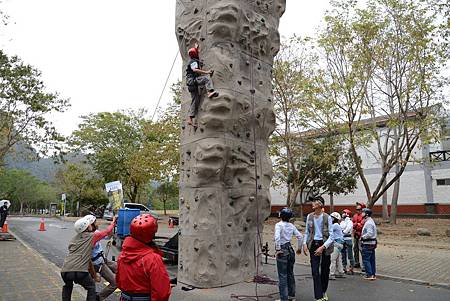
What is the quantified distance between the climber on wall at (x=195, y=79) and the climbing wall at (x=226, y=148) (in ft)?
0.61

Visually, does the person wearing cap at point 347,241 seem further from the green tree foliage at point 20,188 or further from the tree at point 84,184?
the green tree foliage at point 20,188

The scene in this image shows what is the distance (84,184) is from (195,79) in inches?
1427

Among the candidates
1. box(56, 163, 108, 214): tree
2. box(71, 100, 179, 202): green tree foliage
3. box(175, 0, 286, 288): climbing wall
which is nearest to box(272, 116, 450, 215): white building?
box(71, 100, 179, 202): green tree foliage

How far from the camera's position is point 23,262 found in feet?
37.1

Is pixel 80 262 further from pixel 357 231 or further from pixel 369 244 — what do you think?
pixel 357 231

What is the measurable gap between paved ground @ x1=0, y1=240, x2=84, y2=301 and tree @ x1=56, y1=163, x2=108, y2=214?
27.0m

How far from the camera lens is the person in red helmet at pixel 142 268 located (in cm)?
321

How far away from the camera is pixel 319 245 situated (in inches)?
274

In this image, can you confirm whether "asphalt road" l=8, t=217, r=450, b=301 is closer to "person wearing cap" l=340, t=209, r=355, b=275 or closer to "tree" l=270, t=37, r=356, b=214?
"person wearing cap" l=340, t=209, r=355, b=275

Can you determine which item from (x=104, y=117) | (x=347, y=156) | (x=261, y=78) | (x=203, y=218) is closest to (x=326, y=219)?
(x=203, y=218)

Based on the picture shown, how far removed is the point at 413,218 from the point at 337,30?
2140cm

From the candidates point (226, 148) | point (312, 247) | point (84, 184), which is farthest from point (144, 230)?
point (84, 184)

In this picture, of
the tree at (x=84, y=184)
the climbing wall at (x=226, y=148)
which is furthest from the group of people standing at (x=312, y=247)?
the tree at (x=84, y=184)

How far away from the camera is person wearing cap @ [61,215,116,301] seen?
5.28 m
